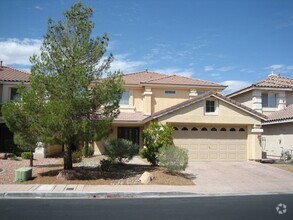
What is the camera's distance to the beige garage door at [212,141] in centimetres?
2181

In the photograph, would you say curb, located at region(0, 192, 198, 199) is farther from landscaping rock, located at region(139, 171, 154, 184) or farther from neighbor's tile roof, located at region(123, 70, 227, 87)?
neighbor's tile roof, located at region(123, 70, 227, 87)

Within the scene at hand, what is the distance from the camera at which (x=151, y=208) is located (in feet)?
32.2

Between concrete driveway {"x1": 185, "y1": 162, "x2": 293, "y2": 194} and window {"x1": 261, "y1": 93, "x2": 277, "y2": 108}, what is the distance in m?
8.29

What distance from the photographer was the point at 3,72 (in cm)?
2650

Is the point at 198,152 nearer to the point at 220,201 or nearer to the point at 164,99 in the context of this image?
the point at 164,99

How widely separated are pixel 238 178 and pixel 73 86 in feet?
29.6

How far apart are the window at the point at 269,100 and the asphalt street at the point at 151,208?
16936mm

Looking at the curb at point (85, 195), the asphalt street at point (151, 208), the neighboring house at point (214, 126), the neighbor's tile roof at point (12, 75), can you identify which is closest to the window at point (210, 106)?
the neighboring house at point (214, 126)

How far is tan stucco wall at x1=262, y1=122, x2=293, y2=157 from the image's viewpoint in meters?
23.7

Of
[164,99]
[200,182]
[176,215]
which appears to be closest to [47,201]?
[176,215]

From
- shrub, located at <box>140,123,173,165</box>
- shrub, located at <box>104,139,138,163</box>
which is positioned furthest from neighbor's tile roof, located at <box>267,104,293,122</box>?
shrub, located at <box>104,139,138,163</box>

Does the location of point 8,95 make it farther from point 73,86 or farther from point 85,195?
point 85,195

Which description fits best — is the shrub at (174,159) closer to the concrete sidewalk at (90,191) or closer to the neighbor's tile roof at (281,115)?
the concrete sidewalk at (90,191)

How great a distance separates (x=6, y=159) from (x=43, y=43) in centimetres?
953
